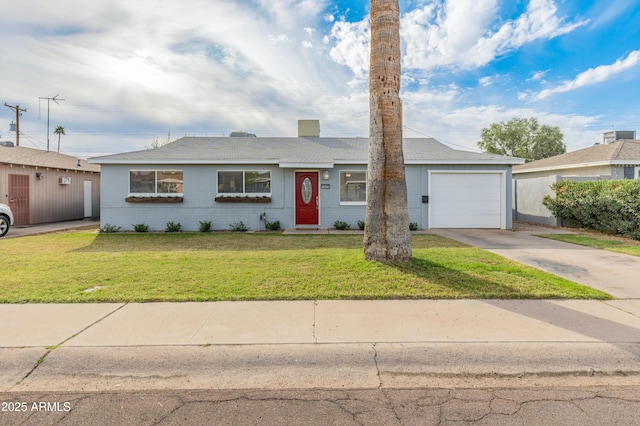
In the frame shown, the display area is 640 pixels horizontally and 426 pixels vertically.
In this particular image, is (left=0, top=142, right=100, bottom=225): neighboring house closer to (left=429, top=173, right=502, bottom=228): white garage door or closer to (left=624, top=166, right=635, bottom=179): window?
(left=429, top=173, right=502, bottom=228): white garage door

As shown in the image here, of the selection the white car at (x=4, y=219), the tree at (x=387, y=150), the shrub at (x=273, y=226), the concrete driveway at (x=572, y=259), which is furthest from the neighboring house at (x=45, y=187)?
the concrete driveway at (x=572, y=259)

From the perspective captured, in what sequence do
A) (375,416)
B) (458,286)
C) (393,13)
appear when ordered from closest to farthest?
(375,416) < (458,286) < (393,13)

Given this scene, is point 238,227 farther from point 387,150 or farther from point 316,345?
point 316,345

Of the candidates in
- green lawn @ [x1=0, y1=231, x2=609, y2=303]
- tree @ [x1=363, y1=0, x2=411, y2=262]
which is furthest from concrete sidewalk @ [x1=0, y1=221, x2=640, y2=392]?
tree @ [x1=363, y1=0, x2=411, y2=262]

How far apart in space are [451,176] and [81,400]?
13.2 m

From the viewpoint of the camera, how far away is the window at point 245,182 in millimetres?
13000

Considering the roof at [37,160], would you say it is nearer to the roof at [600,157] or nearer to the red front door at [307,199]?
the red front door at [307,199]

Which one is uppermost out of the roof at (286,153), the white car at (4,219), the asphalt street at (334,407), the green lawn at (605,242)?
the roof at (286,153)

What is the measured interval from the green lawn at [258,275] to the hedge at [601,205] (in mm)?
6404

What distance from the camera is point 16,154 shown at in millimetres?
16234

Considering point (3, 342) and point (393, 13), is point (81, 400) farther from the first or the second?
point (393, 13)

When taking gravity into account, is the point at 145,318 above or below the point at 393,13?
below

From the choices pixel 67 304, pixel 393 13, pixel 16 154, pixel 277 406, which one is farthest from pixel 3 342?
pixel 16 154

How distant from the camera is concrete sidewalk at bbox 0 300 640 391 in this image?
9.53 feet
